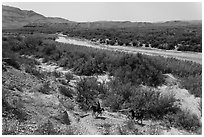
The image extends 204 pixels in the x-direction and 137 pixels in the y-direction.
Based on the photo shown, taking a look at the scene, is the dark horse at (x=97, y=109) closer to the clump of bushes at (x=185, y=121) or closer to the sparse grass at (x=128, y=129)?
the sparse grass at (x=128, y=129)

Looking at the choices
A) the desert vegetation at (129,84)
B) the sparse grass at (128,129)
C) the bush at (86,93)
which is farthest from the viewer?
the bush at (86,93)

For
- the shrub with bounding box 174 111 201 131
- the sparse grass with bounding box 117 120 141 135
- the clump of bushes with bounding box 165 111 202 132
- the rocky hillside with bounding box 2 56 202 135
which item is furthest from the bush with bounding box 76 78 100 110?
the shrub with bounding box 174 111 201 131

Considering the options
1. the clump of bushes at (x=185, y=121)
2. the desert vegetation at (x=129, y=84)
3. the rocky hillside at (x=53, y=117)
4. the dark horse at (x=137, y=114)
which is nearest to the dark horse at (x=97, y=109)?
the rocky hillside at (x=53, y=117)

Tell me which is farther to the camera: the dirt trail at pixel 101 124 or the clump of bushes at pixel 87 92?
the clump of bushes at pixel 87 92

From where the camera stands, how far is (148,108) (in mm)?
7711

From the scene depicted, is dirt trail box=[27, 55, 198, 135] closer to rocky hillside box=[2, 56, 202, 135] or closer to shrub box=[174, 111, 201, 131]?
rocky hillside box=[2, 56, 202, 135]

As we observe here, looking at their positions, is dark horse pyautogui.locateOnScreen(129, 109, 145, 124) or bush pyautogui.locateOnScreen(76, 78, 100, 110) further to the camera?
bush pyautogui.locateOnScreen(76, 78, 100, 110)

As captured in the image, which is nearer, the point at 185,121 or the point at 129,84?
the point at 185,121

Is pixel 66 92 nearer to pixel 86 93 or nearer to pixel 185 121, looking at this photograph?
pixel 86 93

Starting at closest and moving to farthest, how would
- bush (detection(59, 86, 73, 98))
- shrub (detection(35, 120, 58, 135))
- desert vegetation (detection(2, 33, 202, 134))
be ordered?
shrub (detection(35, 120, 58, 135)) < desert vegetation (detection(2, 33, 202, 134)) < bush (detection(59, 86, 73, 98))

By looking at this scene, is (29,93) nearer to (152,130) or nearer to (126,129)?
(126,129)

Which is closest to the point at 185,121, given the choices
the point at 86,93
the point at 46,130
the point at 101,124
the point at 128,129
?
the point at 128,129

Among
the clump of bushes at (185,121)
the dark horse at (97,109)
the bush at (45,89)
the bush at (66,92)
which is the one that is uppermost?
the bush at (45,89)

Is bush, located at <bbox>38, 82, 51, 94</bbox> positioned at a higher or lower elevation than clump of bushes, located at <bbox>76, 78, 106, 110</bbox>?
higher
